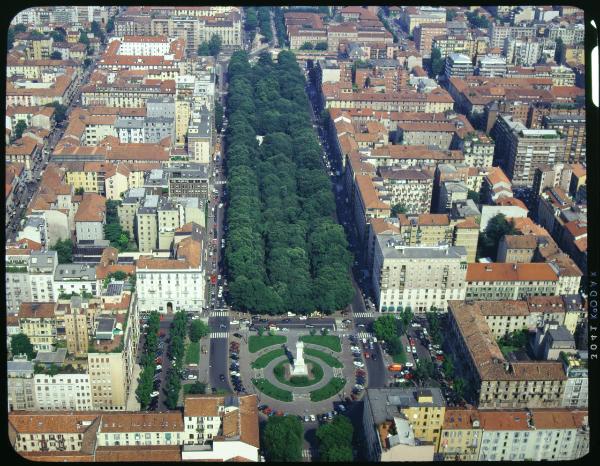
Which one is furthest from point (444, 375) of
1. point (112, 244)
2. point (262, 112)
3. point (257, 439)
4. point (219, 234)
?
point (262, 112)

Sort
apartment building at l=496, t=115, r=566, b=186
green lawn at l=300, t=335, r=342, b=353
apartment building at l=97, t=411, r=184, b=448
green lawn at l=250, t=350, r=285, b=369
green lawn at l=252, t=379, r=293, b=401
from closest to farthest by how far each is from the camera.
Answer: apartment building at l=97, t=411, r=184, b=448, green lawn at l=252, t=379, r=293, b=401, green lawn at l=250, t=350, r=285, b=369, green lawn at l=300, t=335, r=342, b=353, apartment building at l=496, t=115, r=566, b=186

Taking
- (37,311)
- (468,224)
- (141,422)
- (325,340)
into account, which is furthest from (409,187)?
(141,422)

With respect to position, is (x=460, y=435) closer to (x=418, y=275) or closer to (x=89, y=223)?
(x=418, y=275)

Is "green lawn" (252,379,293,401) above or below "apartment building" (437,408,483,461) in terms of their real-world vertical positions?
below

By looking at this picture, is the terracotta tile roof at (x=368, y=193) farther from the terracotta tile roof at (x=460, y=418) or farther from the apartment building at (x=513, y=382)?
the terracotta tile roof at (x=460, y=418)

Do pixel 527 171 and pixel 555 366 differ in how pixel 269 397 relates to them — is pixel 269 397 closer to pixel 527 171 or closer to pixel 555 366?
pixel 555 366

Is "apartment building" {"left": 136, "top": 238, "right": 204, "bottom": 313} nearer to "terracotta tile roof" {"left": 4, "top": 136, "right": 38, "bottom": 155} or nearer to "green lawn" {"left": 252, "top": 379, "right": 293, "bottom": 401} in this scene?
"green lawn" {"left": 252, "top": 379, "right": 293, "bottom": 401}

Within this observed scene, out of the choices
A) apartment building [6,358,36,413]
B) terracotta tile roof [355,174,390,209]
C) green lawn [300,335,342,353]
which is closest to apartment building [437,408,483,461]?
green lawn [300,335,342,353]
